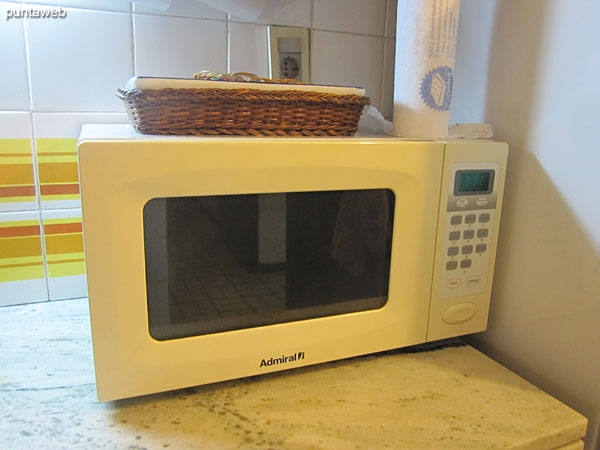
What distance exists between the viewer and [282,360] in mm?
581

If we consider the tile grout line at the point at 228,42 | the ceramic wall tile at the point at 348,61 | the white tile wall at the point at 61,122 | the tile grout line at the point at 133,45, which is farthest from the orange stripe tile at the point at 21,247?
the ceramic wall tile at the point at 348,61

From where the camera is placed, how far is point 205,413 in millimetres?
529

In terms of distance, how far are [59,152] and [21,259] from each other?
0.60 ft

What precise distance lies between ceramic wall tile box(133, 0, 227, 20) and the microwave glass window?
0.40m

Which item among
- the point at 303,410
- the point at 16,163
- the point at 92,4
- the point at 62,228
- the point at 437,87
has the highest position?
the point at 92,4

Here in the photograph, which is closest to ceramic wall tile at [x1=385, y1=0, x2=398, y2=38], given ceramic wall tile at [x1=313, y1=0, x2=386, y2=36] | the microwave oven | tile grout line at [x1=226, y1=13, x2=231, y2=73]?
ceramic wall tile at [x1=313, y1=0, x2=386, y2=36]

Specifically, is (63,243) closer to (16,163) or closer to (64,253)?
(64,253)

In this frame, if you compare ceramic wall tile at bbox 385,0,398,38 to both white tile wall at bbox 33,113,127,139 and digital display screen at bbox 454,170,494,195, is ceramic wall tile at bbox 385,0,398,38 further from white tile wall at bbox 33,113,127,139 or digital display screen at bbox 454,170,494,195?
white tile wall at bbox 33,113,127,139

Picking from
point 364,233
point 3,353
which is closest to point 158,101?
point 364,233

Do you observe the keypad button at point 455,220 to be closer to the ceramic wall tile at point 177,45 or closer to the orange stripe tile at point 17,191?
the ceramic wall tile at point 177,45

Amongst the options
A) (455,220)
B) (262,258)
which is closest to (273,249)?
(262,258)

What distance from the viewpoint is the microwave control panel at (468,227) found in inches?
24.5

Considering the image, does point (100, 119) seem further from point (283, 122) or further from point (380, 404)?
point (380, 404)

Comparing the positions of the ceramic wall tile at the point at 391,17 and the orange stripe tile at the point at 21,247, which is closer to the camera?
the orange stripe tile at the point at 21,247
